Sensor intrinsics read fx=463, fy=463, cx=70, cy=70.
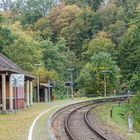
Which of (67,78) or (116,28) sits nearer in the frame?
(67,78)

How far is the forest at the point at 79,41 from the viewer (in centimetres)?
7838

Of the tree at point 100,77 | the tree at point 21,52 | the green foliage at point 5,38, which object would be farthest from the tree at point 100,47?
the green foliage at point 5,38

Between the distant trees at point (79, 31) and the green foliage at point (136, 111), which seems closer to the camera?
the green foliage at point (136, 111)

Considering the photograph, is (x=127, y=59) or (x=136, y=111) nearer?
(x=136, y=111)

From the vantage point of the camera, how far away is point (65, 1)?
177 m

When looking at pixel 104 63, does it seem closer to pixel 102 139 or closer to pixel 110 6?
pixel 110 6

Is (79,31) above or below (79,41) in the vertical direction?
above

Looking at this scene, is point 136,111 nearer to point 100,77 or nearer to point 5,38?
point 5,38

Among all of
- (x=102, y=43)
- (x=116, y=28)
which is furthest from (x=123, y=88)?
(x=116, y=28)

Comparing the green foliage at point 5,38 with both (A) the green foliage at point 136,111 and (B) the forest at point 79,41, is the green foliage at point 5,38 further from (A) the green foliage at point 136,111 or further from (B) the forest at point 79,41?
(A) the green foliage at point 136,111

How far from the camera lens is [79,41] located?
14638 centimetres

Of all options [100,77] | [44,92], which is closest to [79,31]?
[100,77]

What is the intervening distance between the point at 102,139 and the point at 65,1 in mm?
158661

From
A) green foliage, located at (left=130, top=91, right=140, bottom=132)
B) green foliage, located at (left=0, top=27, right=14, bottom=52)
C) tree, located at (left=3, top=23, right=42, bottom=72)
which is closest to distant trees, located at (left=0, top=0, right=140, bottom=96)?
tree, located at (left=3, top=23, right=42, bottom=72)
